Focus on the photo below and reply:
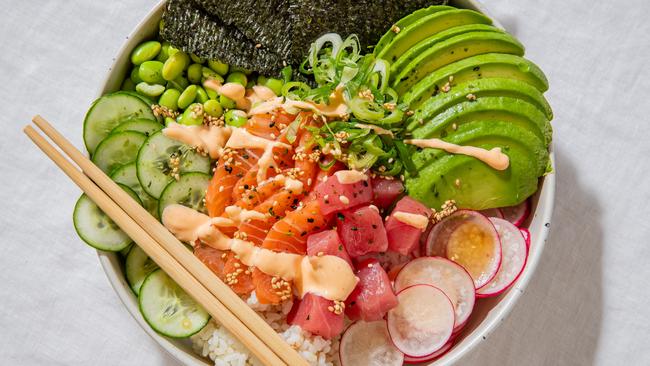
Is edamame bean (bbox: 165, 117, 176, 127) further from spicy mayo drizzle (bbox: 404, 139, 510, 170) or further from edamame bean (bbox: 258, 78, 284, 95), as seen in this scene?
spicy mayo drizzle (bbox: 404, 139, 510, 170)

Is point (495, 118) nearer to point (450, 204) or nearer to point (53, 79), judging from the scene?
point (450, 204)

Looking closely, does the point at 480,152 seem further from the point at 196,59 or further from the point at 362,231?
the point at 196,59

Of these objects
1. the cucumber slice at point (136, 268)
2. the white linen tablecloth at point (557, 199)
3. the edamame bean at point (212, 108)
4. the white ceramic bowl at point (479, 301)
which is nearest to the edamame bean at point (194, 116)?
the edamame bean at point (212, 108)

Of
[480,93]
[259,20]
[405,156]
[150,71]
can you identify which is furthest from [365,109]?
[150,71]

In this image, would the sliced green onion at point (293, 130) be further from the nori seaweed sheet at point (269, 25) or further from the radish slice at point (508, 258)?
the radish slice at point (508, 258)

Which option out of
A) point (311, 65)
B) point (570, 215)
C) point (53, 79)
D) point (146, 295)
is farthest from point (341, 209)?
point (53, 79)

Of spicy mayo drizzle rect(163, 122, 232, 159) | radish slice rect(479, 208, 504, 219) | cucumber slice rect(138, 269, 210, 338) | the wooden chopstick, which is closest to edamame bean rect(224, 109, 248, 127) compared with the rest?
spicy mayo drizzle rect(163, 122, 232, 159)
